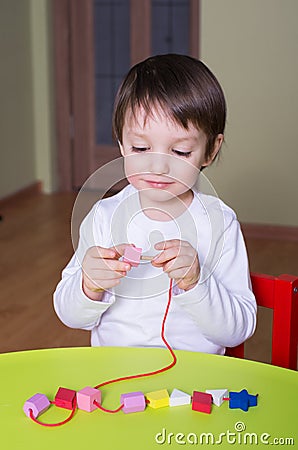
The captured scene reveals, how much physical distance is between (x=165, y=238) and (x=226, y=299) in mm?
126

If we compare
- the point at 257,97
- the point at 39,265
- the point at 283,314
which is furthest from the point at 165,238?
the point at 257,97

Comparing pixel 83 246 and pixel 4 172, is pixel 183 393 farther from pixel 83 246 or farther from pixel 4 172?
pixel 4 172

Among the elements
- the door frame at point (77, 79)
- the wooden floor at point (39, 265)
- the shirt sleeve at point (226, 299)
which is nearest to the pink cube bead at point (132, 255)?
the shirt sleeve at point (226, 299)

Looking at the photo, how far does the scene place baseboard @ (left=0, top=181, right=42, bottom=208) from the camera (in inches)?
157

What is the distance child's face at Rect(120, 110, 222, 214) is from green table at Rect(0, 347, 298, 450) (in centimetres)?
22

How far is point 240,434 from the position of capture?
0.82 m

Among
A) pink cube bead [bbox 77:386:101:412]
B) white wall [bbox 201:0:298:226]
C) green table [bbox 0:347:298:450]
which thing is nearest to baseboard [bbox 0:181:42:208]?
white wall [bbox 201:0:298:226]

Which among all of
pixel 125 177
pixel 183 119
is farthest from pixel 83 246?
pixel 183 119

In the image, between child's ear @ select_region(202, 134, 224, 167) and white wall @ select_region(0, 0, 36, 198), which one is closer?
child's ear @ select_region(202, 134, 224, 167)

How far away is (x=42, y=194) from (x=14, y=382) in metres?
3.37

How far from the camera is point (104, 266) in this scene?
3.10ft

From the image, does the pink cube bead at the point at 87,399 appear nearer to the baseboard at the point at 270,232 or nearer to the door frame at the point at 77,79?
the baseboard at the point at 270,232

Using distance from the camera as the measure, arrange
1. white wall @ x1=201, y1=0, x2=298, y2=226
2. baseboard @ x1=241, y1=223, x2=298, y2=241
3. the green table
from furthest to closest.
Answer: baseboard @ x1=241, y1=223, x2=298, y2=241 → white wall @ x1=201, y1=0, x2=298, y2=226 → the green table

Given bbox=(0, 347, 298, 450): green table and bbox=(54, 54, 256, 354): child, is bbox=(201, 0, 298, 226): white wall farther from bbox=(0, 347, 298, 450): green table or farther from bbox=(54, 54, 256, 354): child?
bbox=(0, 347, 298, 450): green table
